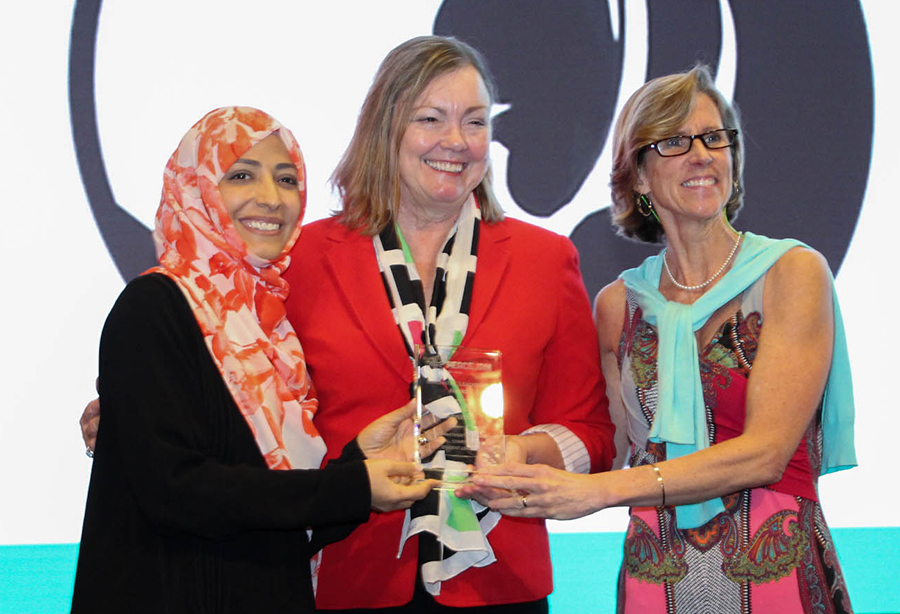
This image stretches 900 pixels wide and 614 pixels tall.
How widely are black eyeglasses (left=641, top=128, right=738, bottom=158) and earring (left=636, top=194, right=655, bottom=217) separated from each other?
164 mm

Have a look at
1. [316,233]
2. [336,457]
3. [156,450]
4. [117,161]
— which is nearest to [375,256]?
[316,233]

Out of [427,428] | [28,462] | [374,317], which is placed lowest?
[28,462]

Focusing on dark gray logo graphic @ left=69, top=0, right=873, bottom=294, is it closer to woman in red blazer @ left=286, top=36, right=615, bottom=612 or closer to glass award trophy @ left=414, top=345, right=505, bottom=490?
woman in red blazer @ left=286, top=36, right=615, bottom=612

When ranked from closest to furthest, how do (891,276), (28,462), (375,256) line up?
(375,256) < (28,462) < (891,276)

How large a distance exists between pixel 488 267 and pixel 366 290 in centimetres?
30

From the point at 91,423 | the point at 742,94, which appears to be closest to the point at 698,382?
the point at 91,423

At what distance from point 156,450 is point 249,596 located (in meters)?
0.33

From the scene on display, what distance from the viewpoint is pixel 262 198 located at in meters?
1.96

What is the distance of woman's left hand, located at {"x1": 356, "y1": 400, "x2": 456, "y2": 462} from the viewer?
1985mm

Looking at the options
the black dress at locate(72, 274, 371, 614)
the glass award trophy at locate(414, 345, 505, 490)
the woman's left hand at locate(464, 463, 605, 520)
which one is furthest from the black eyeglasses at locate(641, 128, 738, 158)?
the black dress at locate(72, 274, 371, 614)

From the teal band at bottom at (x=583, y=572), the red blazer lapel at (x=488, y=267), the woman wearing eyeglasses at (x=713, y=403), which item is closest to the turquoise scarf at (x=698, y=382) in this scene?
the woman wearing eyeglasses at (x=713, y=403)

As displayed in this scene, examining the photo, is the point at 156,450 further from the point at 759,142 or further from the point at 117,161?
the point at 759,142

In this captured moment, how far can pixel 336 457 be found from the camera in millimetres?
2145

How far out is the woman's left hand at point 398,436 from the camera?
1.99m
